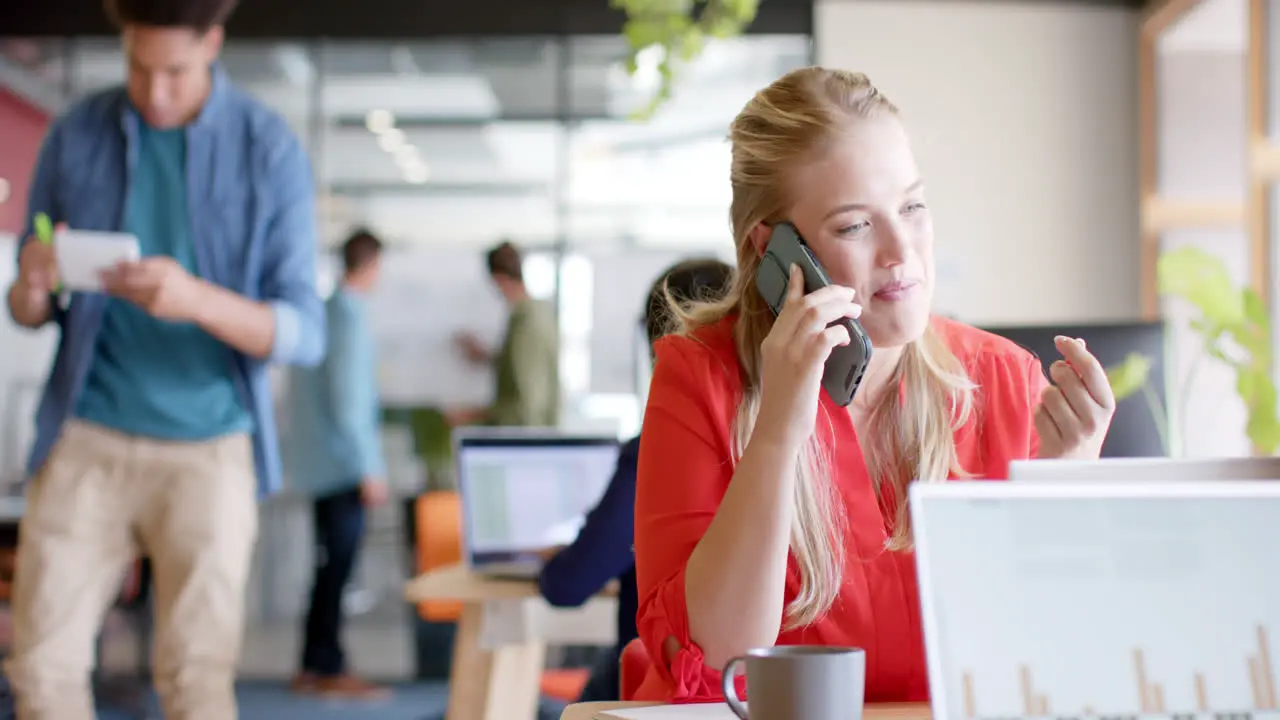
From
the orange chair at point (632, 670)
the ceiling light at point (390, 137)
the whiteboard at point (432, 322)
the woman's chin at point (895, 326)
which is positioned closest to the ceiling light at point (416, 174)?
the ceiling light at point (390, 137)

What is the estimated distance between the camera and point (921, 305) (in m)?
1.54

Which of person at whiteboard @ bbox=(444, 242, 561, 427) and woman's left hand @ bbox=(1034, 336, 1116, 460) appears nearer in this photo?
woman's left hand @ bbox=(1034, 336, 1116, 460)

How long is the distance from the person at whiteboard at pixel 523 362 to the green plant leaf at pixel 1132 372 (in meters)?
3.81

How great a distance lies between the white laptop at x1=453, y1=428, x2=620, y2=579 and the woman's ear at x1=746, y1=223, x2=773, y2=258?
1981 mm

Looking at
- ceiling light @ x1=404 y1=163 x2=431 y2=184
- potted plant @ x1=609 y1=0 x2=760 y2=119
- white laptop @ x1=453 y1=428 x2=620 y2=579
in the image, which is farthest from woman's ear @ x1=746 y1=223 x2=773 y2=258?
ceiling light @ x1=404 y1=163 x2=431 y2=184

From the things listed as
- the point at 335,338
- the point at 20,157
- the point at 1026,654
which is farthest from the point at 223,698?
the point at 20,157

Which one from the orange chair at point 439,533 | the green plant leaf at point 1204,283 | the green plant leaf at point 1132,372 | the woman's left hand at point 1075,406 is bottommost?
the orange chair at point 439,533

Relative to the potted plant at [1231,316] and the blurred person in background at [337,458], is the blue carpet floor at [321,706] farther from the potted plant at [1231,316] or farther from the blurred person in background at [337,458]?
the potted plant at [1231,316]

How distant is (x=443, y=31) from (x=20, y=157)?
2.13 meters

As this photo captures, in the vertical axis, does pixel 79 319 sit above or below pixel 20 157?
below

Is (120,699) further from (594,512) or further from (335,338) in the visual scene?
(594,512)

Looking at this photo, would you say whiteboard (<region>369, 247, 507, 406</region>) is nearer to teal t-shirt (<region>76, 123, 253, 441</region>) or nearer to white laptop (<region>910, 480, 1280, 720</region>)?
teal t-shirt (<region>76, 123, 253, 441</region>)

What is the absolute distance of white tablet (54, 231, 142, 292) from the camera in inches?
96.1

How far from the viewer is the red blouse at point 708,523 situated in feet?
4.83
